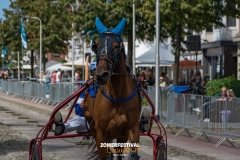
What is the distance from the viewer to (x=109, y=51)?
880 centimetres

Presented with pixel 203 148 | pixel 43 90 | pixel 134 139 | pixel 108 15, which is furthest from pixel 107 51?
pixel 108 15

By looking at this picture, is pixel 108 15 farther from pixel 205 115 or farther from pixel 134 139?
pixel 134 139

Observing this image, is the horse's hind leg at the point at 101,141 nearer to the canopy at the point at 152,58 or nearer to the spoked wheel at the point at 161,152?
the spoked wheel at the point at 161,152

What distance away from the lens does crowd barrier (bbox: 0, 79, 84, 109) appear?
31156 millimetres

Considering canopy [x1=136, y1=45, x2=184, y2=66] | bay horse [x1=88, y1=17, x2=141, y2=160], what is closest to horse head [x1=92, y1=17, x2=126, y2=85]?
bay horse [x1=88, y1=17, x2=141, y2=160]

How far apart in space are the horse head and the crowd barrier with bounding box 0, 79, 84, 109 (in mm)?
19282

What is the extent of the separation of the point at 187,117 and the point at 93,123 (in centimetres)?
860

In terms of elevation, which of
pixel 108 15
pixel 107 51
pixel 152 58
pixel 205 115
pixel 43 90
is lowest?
pixel 205 115

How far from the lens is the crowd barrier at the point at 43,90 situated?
31.2 metres

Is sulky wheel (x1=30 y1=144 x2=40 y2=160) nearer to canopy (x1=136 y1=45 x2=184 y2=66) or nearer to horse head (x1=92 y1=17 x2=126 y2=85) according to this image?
horse head (x1=92 y1=17 x2=126 y2=85)

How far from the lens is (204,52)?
47.2 m

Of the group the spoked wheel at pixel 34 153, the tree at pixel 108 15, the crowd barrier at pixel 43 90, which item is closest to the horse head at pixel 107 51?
the spoked wheel at pixel 34 153

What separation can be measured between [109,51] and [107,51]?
0.03 metres

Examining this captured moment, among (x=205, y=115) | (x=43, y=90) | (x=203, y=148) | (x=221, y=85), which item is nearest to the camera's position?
(x=203, y=148)
